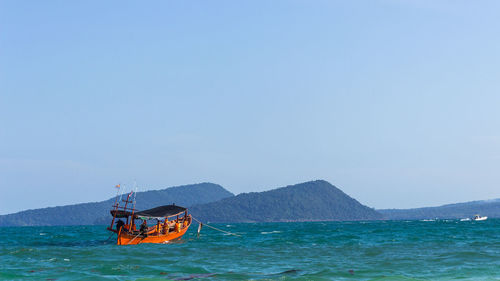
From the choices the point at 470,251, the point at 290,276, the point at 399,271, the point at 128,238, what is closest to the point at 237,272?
the point at 290,276

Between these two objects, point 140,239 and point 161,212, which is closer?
point 140,239

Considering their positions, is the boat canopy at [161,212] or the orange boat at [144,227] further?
the boat canopy at [161,212]

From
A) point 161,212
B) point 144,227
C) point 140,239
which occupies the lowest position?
point 140,239

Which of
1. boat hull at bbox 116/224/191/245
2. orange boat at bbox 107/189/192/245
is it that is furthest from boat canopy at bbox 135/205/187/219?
boat hull at bbox 116/224/191/245

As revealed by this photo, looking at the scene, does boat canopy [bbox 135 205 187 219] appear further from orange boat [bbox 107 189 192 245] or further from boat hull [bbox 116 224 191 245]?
boat hull [bbox 116 224 191 245]

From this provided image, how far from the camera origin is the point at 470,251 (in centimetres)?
4494

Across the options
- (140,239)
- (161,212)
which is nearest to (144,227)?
(140,239)

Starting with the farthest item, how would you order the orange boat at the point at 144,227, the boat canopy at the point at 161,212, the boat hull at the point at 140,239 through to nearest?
1. the boat canopy at the point at 161,212
2. the orange boat at the point at 144,227
3. the boat hull at the point at 140,239

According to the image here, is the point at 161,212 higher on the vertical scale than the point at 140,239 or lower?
higher

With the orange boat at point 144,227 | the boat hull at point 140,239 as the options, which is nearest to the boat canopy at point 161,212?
the orange boat at point 144,227

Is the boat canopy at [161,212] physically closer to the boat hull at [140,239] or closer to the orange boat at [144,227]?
the orange boat at [144,227]

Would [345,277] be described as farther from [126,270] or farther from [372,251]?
[372,251]

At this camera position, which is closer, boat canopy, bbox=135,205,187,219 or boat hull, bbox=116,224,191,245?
boat hull, bbox=116,224,191,245

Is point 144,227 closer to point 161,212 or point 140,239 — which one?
point 140,239
